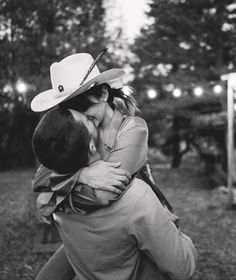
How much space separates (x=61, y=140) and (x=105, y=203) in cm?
29

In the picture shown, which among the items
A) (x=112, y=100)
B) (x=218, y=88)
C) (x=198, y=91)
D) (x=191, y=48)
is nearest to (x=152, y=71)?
(x=191, y=48)

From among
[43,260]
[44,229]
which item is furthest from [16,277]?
[44,229]

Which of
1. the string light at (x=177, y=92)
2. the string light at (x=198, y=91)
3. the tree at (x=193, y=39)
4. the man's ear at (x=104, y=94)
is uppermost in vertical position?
the man's ear at (x=104, y=94)

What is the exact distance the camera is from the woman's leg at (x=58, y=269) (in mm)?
2127

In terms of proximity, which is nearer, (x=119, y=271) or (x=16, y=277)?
(x=119, y=271)

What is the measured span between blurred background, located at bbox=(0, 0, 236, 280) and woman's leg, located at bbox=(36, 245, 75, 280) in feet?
16.4

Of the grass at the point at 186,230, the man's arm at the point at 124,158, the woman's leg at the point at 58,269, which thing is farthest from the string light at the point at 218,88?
the man's arm at the point at 124,158

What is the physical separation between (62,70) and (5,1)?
17314mm

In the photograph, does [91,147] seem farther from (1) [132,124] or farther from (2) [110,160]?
(1) [132,124]

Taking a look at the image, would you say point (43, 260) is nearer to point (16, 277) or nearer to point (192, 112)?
point (16, 277)

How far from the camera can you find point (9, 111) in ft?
63.1

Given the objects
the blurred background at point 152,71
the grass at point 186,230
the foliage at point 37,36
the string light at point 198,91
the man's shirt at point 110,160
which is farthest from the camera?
the foliage at point 37,36

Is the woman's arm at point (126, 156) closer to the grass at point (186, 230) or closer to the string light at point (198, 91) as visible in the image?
the grass at point (186, 230)

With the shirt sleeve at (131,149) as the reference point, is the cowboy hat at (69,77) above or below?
above
